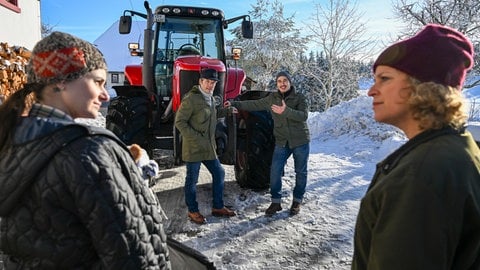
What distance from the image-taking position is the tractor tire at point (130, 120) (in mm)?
5113

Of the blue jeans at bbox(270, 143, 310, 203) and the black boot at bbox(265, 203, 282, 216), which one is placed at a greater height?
the blue jeans at bbox(270, 143, 310, 203)

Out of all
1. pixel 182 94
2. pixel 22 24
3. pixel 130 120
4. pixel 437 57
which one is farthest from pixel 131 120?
pixel 22 24

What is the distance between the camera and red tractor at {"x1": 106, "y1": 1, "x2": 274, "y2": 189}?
16.8 ft

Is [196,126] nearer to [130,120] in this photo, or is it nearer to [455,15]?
[130,120]

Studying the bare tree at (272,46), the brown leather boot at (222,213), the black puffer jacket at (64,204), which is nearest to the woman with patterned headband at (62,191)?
the black puffer jacket at (64,204)

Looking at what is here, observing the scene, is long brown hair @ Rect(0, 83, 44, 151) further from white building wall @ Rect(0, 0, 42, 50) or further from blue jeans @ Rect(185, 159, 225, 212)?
white building wall @ Rect(0, 0, 42, 50)

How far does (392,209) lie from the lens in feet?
3.70

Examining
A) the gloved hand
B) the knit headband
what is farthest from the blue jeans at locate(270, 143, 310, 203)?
the knit headband

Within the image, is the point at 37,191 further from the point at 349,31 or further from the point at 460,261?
the point at 349,31

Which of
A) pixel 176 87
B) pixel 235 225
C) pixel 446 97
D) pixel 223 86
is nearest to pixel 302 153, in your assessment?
pixel 235 225

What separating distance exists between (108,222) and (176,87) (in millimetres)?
4145

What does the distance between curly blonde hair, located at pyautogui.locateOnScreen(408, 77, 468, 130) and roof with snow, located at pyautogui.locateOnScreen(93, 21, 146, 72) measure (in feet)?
112

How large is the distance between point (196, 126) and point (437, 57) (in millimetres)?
3130

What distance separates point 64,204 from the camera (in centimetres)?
119
